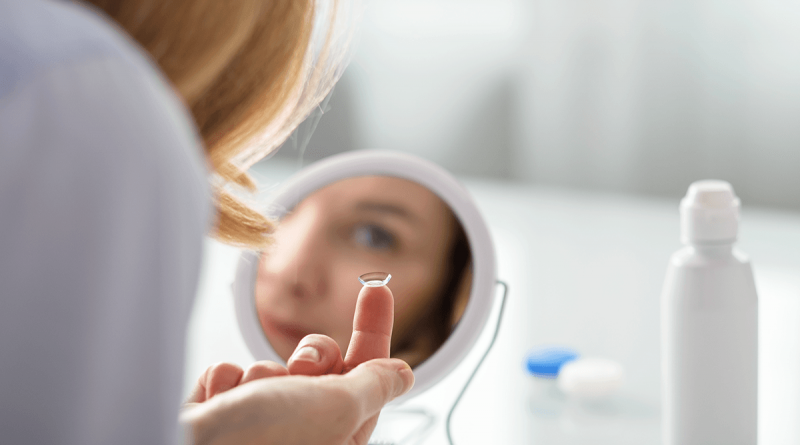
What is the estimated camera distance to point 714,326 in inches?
18.7

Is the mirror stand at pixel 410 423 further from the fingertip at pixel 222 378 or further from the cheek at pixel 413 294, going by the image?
the fingertip at pixel 222 378

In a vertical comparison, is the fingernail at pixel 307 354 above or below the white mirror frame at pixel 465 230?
below

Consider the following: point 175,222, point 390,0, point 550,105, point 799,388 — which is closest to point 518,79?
point 550,105

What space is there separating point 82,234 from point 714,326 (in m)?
0.40

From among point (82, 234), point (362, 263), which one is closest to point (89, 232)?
point (82, 234)

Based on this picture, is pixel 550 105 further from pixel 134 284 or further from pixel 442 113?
pixel 134 284

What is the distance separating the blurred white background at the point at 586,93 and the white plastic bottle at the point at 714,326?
1.21 meters

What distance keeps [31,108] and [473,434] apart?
1.48ft

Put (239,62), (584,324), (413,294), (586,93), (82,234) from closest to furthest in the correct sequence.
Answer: (82,234)
(239,62)
(413,294)
(584,324)
(586,93)

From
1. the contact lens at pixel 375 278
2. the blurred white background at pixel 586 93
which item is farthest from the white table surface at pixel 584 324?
the blurred white background at pixel 586 93

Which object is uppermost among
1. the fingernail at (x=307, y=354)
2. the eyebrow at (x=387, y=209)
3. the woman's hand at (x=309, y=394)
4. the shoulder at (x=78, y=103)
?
the eyebrow at (x=387, y=209)

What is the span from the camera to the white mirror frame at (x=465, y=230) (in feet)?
1.91

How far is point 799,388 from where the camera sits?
2.07ft

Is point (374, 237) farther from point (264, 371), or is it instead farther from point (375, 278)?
point (264, 371)
